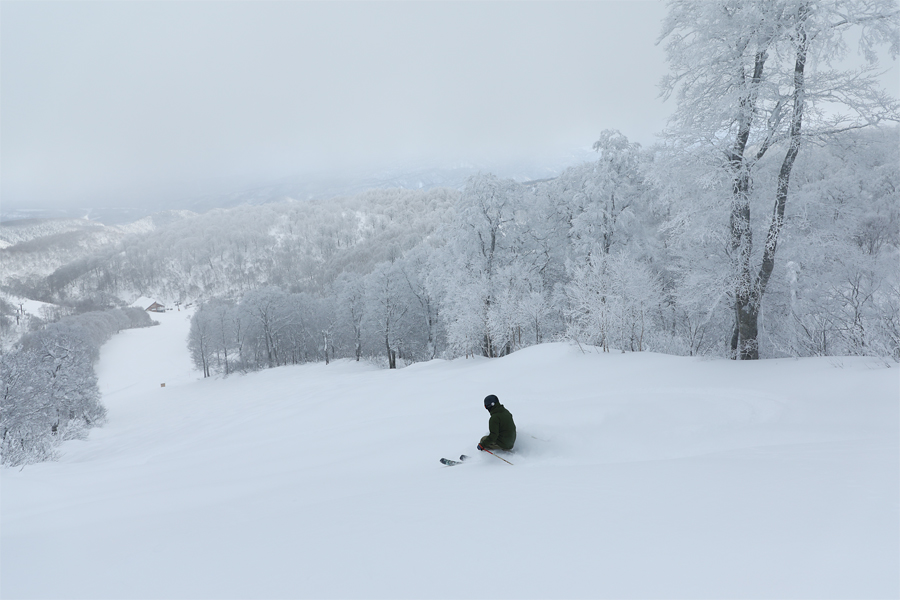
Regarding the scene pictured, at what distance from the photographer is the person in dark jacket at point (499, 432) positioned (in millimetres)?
6805

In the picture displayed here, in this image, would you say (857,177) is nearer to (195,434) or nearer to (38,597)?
(38,597)

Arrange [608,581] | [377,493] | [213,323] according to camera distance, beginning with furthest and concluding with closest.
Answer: [213,323]
[377,493]
[608,581]

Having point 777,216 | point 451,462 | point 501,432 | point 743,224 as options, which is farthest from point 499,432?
point 777,216

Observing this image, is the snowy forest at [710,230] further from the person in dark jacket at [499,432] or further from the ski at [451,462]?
the ski at [451,462]

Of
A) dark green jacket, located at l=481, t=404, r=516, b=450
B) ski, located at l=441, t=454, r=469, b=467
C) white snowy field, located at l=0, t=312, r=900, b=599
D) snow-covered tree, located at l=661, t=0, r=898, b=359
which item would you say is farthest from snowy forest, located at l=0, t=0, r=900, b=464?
ski, located at l=441, t=454, r=469, b=467

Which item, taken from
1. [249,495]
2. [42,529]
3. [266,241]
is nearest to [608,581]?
[249,495]

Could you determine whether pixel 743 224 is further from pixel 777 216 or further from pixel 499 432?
pixel 499 432

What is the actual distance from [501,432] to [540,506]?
2.66 metres

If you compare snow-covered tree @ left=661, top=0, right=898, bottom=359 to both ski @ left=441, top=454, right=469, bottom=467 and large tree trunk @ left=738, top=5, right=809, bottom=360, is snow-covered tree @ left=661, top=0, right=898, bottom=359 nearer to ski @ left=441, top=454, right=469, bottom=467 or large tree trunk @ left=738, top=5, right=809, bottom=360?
large tree trunk @ left=738, top=5, right=809, bottom=360

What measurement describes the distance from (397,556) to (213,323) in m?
54.1

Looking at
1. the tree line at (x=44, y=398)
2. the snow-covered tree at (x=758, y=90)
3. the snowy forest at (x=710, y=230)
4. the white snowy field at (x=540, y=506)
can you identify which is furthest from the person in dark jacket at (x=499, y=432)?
the tree line at (x=44, y=398)

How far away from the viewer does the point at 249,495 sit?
19.2 ft

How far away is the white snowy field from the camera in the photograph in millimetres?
2846

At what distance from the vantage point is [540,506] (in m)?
4.19
